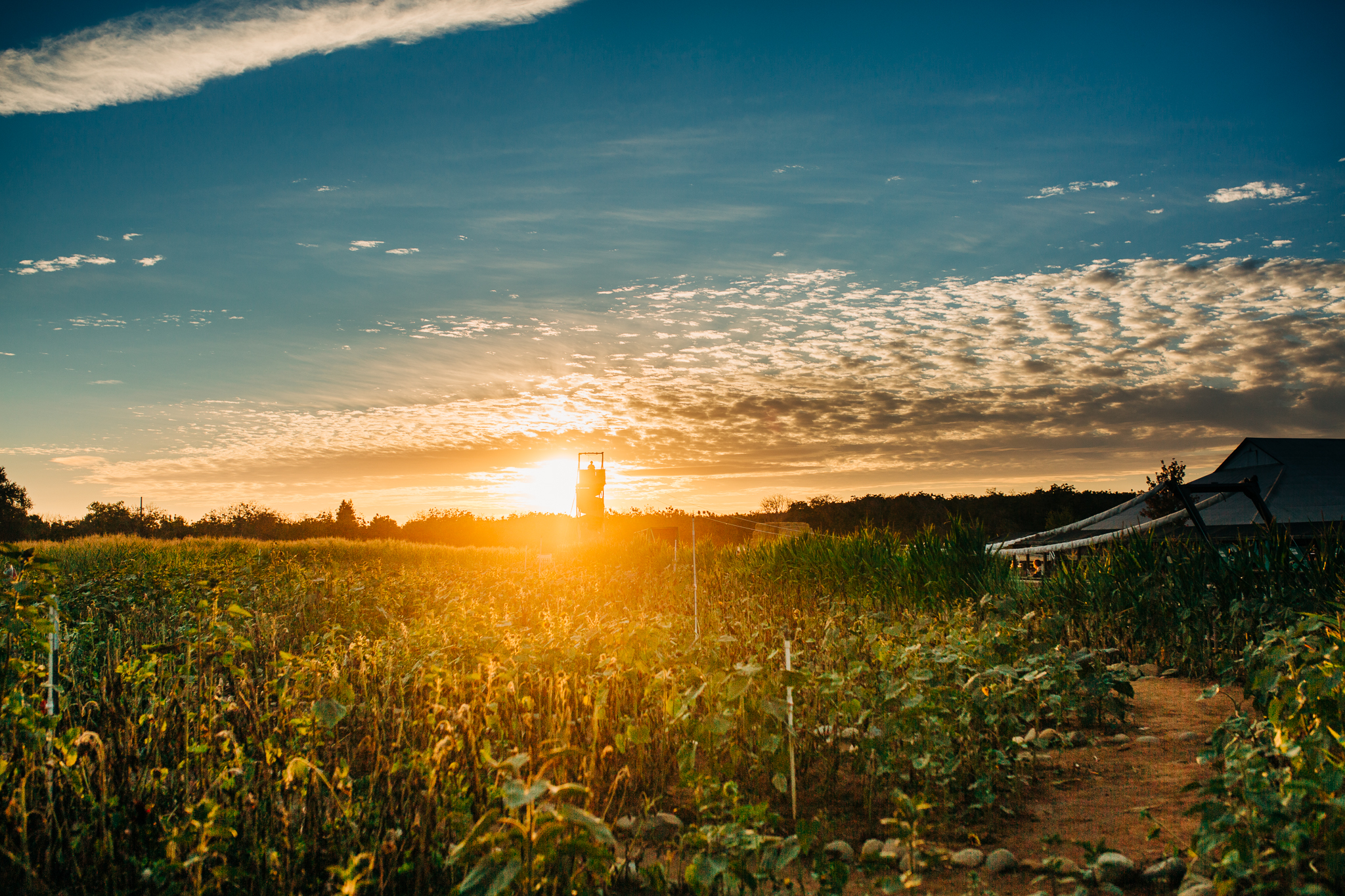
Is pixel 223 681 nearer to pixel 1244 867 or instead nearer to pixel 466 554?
pixel 1244 867

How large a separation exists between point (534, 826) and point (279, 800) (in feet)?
3.30

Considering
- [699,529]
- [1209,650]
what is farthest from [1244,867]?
[699,529]

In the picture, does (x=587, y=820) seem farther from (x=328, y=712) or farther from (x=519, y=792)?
(x=328, y=712)

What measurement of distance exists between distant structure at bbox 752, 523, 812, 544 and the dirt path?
8655 millimetres

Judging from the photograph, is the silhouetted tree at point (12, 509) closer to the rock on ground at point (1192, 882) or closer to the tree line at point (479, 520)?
the tree line at point (479, 520)

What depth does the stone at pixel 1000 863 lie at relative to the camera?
2.85m

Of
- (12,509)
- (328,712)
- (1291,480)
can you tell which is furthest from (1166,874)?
(12,509)

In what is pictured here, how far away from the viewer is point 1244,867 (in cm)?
231

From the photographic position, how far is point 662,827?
3.16 m

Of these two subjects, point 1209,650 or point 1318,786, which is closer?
point 1318,786

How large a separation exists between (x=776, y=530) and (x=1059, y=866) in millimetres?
19886

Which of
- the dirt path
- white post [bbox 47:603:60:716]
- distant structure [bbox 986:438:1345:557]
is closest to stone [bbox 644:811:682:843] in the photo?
the dirt path

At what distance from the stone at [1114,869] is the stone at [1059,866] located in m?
0.10

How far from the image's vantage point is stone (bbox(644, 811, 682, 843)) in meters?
3.08
